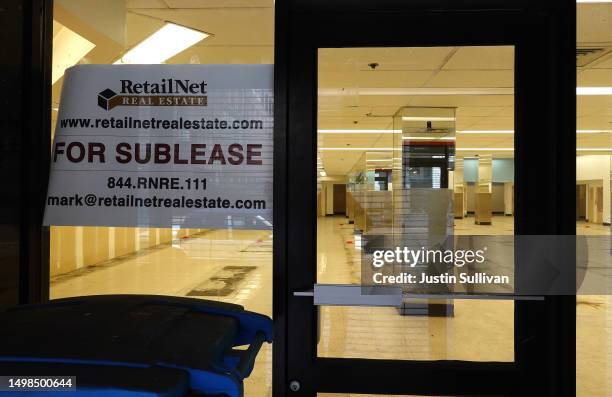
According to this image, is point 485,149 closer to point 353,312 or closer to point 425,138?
point 425,138

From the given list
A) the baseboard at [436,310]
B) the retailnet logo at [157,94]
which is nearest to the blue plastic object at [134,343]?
the retailnet logo at [157,94]

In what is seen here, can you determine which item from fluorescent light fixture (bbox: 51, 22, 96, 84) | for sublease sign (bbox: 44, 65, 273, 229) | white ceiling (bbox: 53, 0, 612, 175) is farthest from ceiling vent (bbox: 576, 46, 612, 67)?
fluorescent light fixture (bbox: 51, 22, 96, 84)

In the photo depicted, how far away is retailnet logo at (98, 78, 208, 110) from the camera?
7.14 ft

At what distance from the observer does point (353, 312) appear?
19.2 feet

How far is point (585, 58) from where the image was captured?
270 centimetres

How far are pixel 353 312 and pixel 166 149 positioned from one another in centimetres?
423

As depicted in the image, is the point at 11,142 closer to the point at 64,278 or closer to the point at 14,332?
the point at 14,332

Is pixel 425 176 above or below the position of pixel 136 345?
above

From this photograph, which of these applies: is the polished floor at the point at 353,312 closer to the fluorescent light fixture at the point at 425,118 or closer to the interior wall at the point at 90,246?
the interior wall at the point at 90,246

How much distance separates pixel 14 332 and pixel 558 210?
2.02m

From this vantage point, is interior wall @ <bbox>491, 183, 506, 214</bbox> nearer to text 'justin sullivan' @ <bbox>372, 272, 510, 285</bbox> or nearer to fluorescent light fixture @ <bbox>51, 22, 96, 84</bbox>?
text 'justin sullivan' @ <bbox>372, 272, 510, 285</bbox>

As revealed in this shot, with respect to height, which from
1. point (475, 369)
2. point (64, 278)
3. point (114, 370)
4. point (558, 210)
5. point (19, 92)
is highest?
point (19, 92)

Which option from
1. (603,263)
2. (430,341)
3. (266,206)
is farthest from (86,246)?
(603,263)

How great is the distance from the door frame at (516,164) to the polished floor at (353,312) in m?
0.12
